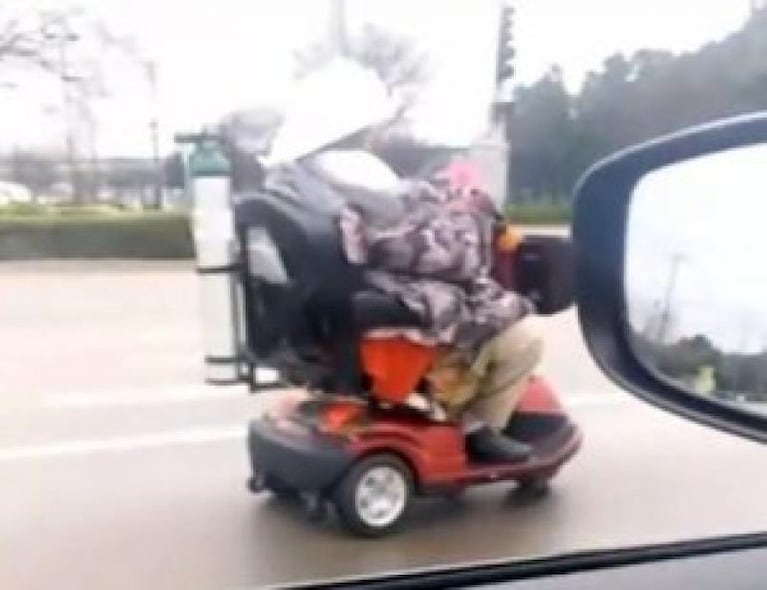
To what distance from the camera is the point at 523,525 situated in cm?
145

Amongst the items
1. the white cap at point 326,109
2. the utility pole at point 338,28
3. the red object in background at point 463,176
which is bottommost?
the red object in background at point 463,176

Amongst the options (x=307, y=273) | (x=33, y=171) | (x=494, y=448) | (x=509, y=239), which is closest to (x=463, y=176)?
(x=509, y=239)

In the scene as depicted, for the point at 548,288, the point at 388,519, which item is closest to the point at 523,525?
the point at 388,519

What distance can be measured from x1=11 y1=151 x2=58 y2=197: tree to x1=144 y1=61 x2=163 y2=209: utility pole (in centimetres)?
10

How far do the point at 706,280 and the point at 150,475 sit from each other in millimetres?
573

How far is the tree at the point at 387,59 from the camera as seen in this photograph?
135cm

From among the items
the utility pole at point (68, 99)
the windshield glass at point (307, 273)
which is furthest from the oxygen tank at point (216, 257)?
the utility pole at point (68, 99)

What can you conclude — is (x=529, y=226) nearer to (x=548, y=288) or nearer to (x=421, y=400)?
(x=548, y=288)

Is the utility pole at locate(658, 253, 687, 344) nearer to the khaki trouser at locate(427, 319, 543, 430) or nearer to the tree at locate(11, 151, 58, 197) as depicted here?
the khaki trouser at locate(427, 319, 543, 430)

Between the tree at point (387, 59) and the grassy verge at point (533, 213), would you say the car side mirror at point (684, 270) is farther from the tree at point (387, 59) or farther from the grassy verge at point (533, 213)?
the tree at point (387, 59)

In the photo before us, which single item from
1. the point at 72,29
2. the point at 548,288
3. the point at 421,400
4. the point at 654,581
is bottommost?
the point at 654,581

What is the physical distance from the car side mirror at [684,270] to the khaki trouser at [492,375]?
19 centimetres

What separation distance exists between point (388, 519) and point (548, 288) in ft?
0.93

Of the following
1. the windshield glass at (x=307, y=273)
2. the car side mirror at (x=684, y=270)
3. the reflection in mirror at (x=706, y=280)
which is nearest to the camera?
the car side mirror at (x=684, y=270)
